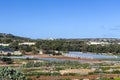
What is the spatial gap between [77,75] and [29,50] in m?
57.0

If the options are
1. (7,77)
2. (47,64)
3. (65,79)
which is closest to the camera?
(7,77)

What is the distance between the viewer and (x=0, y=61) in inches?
2581

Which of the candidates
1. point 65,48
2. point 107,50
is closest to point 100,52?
point 107,50

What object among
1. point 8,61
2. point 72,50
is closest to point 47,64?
point 8,61

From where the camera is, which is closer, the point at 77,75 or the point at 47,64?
the point at 77,75

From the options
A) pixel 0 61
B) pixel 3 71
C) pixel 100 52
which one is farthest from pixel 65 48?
pixel 3 71

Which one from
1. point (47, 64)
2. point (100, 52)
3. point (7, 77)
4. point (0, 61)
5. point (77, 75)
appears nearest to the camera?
point (7, 77)

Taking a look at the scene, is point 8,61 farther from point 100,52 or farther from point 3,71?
point 100,52

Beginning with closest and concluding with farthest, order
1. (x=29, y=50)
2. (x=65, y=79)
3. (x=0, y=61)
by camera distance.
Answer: (x=65, y=79) < (x=0, y=61) < (x=29, y=50)

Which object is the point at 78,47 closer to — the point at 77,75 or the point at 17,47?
the point at 17,47

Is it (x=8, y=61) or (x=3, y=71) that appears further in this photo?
(x=8, y=61)

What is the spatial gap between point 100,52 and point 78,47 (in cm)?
1330

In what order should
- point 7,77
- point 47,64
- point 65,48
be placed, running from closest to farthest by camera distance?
point 7,77
point 47,64
point 65,48

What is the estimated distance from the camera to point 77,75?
43.2 m
